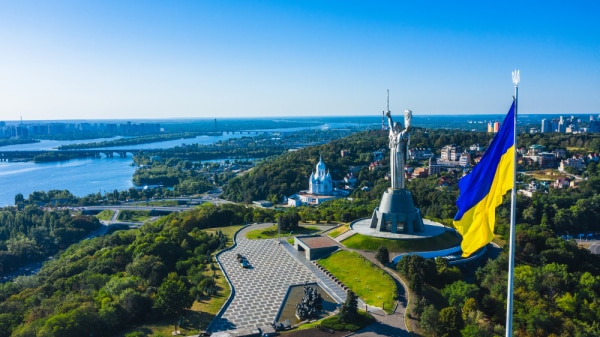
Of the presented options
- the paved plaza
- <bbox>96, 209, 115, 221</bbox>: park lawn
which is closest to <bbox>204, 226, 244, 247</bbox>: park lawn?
the paved plaza

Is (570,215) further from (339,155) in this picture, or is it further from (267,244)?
(339,155)

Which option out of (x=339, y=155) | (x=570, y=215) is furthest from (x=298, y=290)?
(x=339, y=155)

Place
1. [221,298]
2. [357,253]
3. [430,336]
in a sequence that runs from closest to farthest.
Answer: [430,336] < [221,298] < [357,253]

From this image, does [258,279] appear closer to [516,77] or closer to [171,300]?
[171,300]

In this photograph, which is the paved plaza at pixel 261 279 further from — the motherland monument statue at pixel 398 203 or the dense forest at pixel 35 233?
the dense forest at pixel 35 233

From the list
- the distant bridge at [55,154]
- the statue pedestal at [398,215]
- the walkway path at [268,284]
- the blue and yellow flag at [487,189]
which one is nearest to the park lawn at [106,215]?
the walkway path at [268,284]

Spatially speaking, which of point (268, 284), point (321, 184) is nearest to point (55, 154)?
point (321, 184)

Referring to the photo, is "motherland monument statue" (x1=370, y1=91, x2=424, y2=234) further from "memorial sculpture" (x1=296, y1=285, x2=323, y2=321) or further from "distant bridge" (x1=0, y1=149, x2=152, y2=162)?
"distant bridge" (x1=0, y1=149, x2=152, y2=162)

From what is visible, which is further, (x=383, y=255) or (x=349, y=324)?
(x=383, y=255)
